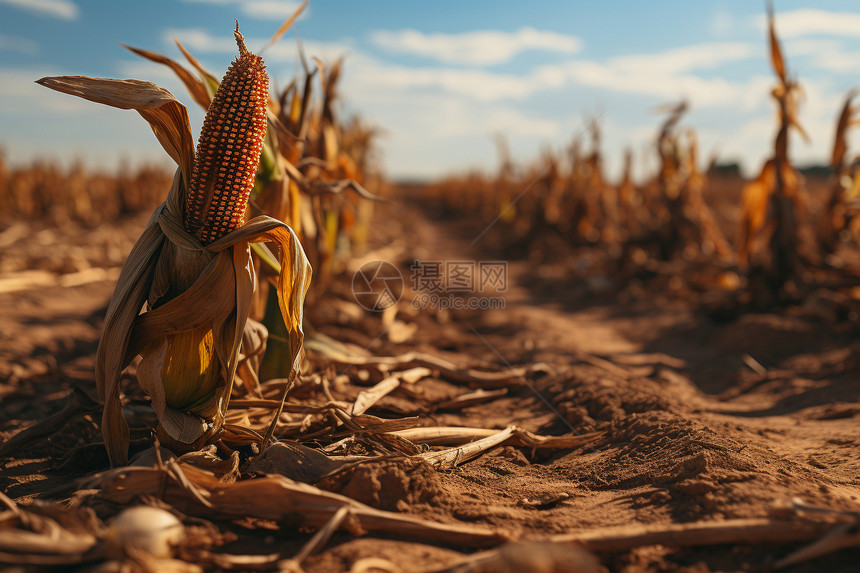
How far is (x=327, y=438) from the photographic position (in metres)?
2.41

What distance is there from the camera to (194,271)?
2.06 metres

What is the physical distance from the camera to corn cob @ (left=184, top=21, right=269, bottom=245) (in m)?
1.93

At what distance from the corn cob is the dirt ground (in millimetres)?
1088

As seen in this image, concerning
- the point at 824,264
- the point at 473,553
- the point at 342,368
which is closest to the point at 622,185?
the point at 824,264

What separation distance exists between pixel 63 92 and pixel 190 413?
128 centimetres

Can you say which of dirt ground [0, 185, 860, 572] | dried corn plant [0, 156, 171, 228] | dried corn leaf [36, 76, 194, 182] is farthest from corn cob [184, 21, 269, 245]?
dried corn plant [0, 156, 171, 228]

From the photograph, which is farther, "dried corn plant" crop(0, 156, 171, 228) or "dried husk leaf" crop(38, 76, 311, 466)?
"dried corn plant" crop(0, 156, 171, 228)

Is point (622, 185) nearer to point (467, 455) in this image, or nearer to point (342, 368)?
point (342, 368)

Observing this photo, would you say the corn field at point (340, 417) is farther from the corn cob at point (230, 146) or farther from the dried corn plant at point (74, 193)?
the dried corn plant at point (74, 193)

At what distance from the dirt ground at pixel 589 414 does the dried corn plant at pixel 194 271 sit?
56 cm

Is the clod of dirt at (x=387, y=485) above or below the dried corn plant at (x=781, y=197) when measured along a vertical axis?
below

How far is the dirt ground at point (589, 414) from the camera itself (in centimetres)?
176

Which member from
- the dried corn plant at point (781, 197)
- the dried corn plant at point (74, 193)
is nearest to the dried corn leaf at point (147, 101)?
the dried corn plant at point (781, 197)

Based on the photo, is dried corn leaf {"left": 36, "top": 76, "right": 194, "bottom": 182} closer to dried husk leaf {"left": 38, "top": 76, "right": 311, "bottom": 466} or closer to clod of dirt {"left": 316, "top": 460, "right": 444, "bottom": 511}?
dried husk leaf {"left": 38, "top": 76, "right": 311, "bottom": 466}
